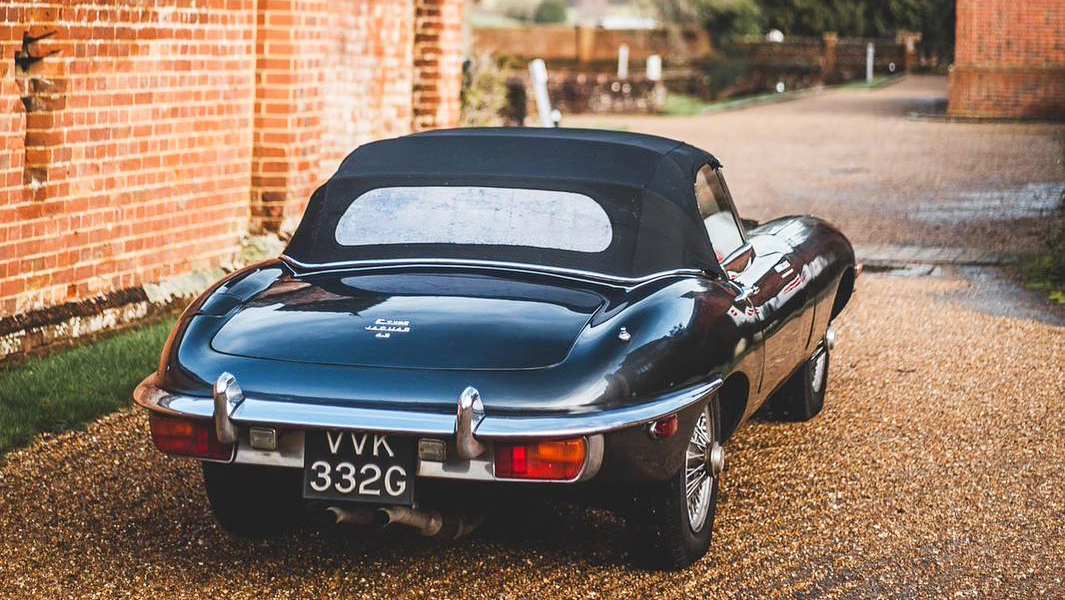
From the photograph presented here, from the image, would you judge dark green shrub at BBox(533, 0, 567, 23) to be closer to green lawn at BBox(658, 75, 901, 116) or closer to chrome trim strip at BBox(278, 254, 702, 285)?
green lawn at BBox(658, 75, 901, 116)

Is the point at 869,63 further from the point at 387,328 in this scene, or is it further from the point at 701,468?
the point at 387,328

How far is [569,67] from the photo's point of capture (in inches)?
2275

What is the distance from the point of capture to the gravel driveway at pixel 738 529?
15.5 ft

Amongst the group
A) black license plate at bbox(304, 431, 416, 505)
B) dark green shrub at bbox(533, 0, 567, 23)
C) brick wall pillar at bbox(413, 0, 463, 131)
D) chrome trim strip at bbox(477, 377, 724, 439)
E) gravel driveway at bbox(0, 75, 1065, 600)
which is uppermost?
dark green shrub at bbox(533, 0, 567, 23)

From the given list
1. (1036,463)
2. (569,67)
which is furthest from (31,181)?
(569,67)

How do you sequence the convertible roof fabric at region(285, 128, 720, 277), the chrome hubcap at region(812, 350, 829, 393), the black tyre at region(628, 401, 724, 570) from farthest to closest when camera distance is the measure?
the chrome hubcap at region(812, 350, 829, 393) → the convertible roof fabric at region(285, 128, 720, 277) → the black tyre at region(628, 401, 724, 570)

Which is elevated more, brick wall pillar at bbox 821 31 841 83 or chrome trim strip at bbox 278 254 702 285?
brick wall pillar at bbox 821 31 841 83

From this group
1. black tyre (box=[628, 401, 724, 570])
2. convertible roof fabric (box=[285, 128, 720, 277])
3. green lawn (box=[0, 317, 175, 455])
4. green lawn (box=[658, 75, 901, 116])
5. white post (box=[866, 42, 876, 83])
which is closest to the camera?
black tyre (box=[628, 401, 724, 570])

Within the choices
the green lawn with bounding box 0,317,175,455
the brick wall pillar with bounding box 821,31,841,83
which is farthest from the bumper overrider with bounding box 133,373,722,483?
the brick wall pillar with bounding box 821,31,841,83

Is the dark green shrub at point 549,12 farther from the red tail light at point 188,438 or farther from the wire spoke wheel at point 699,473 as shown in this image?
the red tail light at point 188,438

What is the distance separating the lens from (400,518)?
4.32 meters

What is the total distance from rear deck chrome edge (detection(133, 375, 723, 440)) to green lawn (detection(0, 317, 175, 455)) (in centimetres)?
224

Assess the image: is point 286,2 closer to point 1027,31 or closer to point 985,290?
point 985,290

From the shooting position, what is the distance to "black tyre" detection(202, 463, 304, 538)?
488cm
